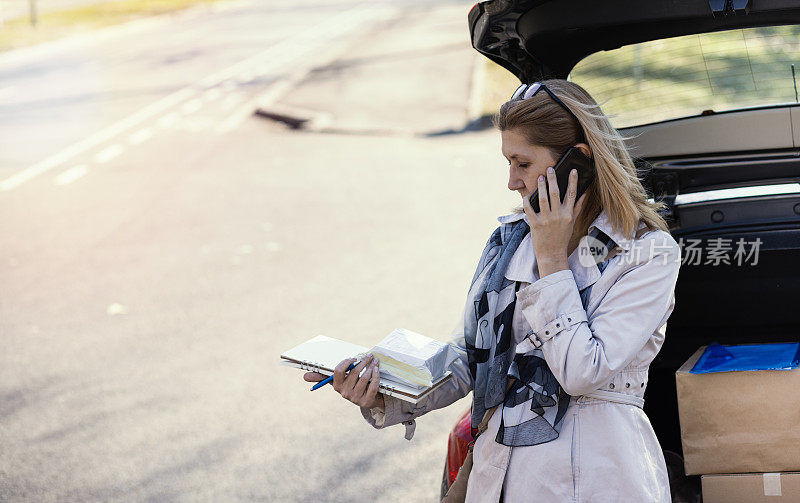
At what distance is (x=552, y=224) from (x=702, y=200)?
40.3 inches

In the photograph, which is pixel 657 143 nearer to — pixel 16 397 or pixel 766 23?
pixel 766 23

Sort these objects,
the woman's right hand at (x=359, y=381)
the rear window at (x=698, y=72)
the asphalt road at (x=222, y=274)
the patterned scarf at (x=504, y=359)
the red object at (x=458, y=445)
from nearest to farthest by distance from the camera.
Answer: the patterned scarf at (x=504, y=359) → the woman's right hand at (x=359, y=381) → the red object at (x=458, y=445) → the rear window at (x=698, y=72) → the asphalt road at (x=222, y=274)

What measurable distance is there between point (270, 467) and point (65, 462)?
1090mm

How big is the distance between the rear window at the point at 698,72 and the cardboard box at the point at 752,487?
50.5 inches

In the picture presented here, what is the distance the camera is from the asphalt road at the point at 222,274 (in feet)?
14.6

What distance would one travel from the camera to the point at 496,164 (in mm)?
10594

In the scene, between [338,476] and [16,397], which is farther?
[16,397]

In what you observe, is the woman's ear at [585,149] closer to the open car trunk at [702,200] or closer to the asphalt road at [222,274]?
the open car trunk at [702,200]

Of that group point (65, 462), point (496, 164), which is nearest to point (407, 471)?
point (65, 462)

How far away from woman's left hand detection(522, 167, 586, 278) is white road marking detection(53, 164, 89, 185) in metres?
10.0

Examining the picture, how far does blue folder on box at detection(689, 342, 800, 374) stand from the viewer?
2422 millimetres

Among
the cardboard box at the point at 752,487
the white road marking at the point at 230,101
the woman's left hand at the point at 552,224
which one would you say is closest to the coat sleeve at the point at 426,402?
the woman's left hand at the point at 552,224

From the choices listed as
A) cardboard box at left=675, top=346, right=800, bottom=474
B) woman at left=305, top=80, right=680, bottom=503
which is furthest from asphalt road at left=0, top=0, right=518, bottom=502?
woman at left=305, top=80, right=680, bottom=503

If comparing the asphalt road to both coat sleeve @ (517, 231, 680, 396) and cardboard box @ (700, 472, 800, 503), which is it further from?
coat sleeve @ (517, 231, 680, 396)
